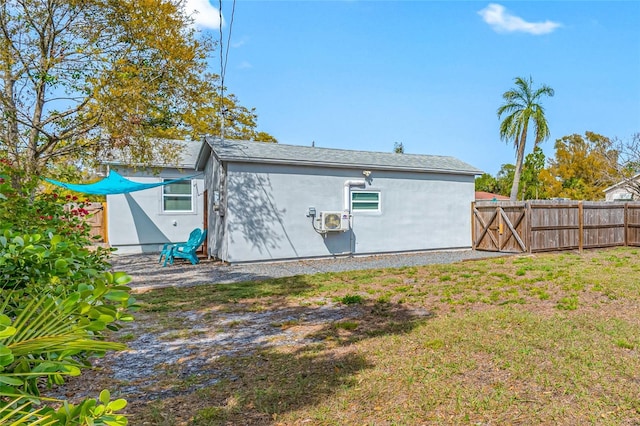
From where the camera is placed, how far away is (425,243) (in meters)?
13.7

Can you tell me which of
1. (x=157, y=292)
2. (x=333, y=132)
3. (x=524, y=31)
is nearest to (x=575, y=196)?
(x=333, y=132)

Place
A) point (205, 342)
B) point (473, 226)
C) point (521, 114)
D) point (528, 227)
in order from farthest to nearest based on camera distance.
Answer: point (521, 114) → point (473, 226) → point (528, 227) → point (205, 342)

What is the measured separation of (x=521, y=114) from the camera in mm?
24188

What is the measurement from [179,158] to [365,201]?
5760 mm

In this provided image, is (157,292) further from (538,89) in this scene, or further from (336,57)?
(538,89)

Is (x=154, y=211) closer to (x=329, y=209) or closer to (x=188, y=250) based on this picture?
(x=188, y=250)

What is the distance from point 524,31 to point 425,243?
721 centimetres

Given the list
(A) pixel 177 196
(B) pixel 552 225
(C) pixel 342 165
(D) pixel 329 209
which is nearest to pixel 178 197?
(A) pixel 177 196

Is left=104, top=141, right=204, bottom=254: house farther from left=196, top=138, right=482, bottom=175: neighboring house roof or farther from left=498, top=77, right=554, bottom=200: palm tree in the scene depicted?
left=498, top=77, right=554, bottom=200: palm tree

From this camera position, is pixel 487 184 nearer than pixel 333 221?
No

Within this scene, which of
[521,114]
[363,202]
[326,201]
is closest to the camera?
[326,201]

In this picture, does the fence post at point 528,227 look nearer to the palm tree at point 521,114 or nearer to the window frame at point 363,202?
the window frame at point 363,202

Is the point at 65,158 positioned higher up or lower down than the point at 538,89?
lower down

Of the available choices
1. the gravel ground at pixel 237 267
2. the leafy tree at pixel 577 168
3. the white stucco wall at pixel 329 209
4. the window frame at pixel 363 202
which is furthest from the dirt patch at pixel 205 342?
the leafy tree at pixel 577 168
